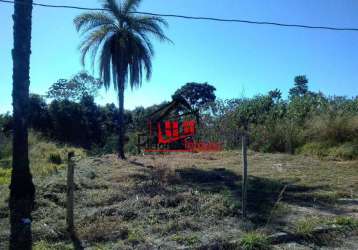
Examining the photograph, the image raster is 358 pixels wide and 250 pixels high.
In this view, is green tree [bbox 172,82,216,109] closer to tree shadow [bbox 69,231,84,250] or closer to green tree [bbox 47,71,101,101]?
green tree [bbox 47,71,101,101]

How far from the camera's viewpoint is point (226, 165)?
12.7 meters

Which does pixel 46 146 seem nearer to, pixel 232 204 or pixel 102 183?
pixel 102 183

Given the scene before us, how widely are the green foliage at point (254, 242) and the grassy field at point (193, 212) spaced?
0.01 metres

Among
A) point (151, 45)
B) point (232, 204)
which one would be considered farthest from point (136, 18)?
point (232, 204)

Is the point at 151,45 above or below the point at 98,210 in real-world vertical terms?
above

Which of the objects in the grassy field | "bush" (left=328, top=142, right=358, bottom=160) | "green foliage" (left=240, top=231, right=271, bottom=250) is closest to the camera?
"green foliage" (left=240, top=231, right=271, bottom=250)

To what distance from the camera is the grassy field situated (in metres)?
5.02

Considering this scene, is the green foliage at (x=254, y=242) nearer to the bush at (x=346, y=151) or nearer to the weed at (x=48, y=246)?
the weed at (x=48, y=246)

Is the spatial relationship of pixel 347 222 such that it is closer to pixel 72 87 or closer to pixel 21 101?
pixel 21 101

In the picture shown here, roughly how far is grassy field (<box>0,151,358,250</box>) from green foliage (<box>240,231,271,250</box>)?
0.01m

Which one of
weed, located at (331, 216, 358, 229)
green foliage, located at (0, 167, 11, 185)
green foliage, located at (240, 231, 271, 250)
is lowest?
green foliage, located at (240, 231, 271, 250)

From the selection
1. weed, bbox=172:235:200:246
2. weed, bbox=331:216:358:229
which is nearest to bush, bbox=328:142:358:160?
weed, bbox=331:216:358:229

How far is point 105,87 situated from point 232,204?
38.9ft

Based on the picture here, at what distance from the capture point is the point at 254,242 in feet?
15.9
